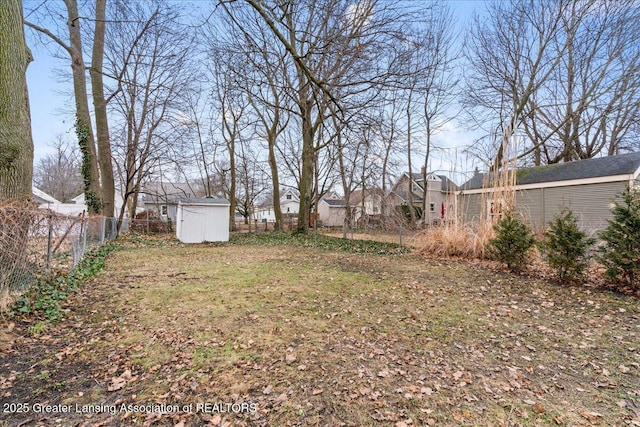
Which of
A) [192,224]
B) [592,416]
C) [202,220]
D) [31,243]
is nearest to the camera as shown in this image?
[592,416]

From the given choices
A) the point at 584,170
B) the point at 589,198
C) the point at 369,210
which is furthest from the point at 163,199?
the point at 369,210

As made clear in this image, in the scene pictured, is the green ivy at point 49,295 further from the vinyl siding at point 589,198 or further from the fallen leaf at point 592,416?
the vinyl siding at point 589,198

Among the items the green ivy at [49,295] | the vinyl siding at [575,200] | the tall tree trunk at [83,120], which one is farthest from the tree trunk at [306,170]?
the green ivy at [49,295]

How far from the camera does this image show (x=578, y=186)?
1251 cm

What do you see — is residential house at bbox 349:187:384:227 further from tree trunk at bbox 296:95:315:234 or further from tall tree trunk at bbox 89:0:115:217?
tall tree trunk at bbox 89:0:115:217

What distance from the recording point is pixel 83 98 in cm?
1055

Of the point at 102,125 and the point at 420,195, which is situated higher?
the point at 102,125

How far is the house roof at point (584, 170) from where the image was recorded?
11.1 m

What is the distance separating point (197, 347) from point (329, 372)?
131 centimetres

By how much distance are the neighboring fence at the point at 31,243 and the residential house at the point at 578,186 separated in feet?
30.3

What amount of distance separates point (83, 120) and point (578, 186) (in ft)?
62.2

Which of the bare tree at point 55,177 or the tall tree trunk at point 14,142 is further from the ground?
the bare tree at point 55,177

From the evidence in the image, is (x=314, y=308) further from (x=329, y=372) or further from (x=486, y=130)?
(x=486, y=130)

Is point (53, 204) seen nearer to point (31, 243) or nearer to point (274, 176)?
point (274, 176)
